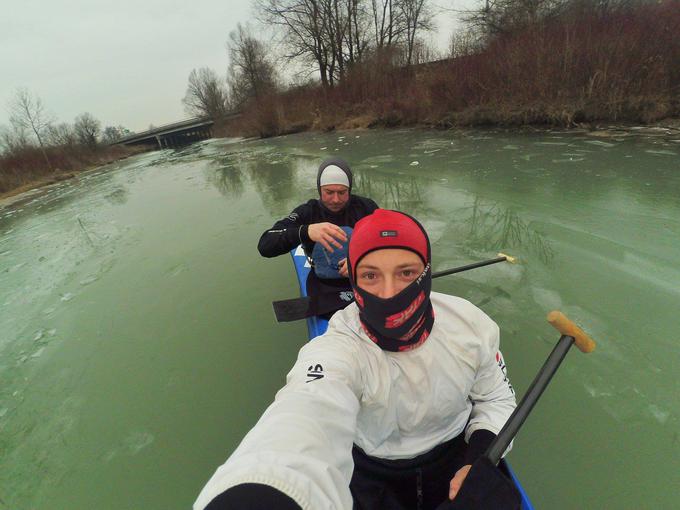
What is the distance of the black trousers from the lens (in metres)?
1.14

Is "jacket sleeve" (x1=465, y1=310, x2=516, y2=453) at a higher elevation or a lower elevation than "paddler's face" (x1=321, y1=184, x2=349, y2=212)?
lower

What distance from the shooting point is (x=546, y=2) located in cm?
1089

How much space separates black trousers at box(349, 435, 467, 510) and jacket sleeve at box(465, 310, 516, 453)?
119 millimetres

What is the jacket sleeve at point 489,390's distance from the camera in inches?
43.7

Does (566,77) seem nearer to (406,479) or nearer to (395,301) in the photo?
(395,301)

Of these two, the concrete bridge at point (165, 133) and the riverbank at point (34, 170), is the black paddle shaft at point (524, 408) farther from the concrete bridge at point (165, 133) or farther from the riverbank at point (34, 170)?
the concrete bridge at point (165, 133)

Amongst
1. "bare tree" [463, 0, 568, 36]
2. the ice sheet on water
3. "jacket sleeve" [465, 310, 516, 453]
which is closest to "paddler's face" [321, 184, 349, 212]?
"jacket sleeve" [465, 310, 516, 453]

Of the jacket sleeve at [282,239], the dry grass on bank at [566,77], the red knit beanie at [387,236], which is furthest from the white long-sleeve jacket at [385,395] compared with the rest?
the dry grass on bank at [566,77]

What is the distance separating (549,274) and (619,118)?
24.6ft

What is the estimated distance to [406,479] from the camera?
1152mm

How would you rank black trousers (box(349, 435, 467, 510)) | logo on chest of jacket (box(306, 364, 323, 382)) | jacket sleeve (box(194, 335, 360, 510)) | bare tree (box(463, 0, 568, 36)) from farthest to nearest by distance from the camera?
bare tree (box(463, 0, 568, 36)) → black trousers (box(349, 435, 467, 510)) → logo on chest of jacket (box(306, 364, 323, 382)) → jacket sleeve (box(194, 335, 360, 510))

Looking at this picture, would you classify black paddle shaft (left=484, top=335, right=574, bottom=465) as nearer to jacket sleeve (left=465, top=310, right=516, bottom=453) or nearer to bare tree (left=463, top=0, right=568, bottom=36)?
jacket sleeve (left=465, top=310, right=516, bottom=453)

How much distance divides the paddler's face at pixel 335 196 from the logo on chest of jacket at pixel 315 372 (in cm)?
170

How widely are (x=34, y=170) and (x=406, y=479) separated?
27.1 m
